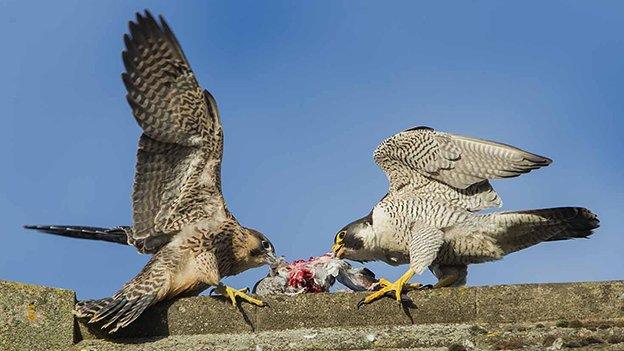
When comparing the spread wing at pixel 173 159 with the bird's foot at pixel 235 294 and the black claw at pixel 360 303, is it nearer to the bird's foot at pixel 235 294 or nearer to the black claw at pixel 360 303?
the bird's foot at pixel 235 294

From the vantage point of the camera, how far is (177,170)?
820 cm

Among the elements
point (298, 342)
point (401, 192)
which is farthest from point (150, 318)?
point (401, 192)

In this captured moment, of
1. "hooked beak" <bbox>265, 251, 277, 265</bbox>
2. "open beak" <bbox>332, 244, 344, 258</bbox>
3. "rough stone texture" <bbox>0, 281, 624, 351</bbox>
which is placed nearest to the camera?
"rough stone texture" <bbox>0, 281, 624, 351</bbox>

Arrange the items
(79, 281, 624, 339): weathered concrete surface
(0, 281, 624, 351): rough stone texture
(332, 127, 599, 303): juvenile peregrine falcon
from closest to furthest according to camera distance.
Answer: (0, 281, 624, 351): rough stone texture
(79, 281, 624, 339): weathered concrete surface
(332, 127, 599, 303): juvenile peregrine falcon

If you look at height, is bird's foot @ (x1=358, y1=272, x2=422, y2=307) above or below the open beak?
below

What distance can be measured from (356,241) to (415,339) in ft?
11.1

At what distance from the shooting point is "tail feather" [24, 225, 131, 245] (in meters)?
8.58

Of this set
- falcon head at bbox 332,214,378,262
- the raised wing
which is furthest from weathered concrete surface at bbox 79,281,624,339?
falcon head at bbox 332,214,378,262

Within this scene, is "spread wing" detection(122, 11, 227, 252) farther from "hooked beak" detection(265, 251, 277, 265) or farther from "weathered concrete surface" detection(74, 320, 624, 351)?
"weathered concrete surface" detection(74, 320, 624, 351)

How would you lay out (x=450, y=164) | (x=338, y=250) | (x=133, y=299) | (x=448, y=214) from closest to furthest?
(x=133, y=299) < (x=448, y=214) < (x=450, y=164) < (x=338, y=250)

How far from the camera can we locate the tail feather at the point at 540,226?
349 inches

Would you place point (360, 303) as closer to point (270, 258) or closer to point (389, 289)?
point (389, 289)

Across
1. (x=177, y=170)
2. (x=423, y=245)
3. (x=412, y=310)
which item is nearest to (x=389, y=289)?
(x=412, y=310)

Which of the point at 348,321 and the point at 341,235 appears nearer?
the point at 348,321
